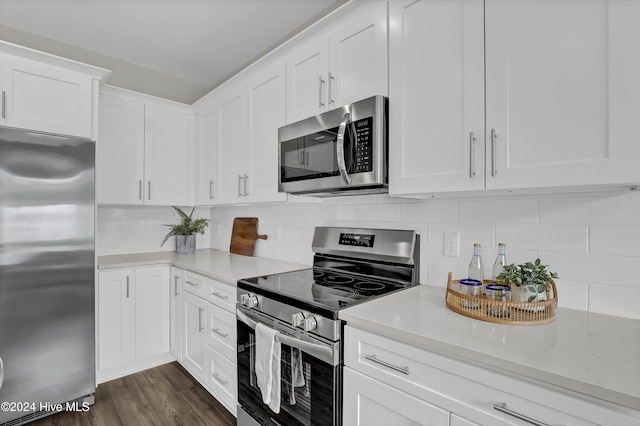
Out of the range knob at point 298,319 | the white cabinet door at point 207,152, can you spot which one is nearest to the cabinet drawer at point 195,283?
the white cabinet door at point 207,152

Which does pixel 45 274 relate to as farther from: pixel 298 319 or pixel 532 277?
pixel 532 277

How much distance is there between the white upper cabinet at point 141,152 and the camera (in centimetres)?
268

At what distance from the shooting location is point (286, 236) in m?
2.58

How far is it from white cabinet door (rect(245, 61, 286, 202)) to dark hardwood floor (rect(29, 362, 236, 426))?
1408mm

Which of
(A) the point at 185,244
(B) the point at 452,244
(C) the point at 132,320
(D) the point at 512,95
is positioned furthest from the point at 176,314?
(D) the point at 512,95

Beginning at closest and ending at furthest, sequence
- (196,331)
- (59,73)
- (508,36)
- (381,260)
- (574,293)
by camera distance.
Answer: (508,36) < (574,293) < (381,260) < (59,73) < (196,331)

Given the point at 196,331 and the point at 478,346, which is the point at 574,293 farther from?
the point at 196,331

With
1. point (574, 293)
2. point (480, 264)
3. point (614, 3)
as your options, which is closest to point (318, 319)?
point (480, 264)

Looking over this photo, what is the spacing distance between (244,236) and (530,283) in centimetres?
229

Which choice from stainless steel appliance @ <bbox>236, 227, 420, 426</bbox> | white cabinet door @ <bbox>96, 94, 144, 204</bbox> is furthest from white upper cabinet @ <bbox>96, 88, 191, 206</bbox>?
stainless steel appliance @ <bbox>236, 227, 420, 426</bbox>

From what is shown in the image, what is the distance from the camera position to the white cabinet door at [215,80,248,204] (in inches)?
96.8

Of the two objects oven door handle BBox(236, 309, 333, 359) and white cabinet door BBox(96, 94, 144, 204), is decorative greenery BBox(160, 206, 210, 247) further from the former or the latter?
oven door handle BBox(236, 309, 333, 359)

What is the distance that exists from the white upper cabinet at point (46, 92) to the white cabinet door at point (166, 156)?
0.68 metres

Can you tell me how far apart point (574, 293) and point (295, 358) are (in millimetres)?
1162
